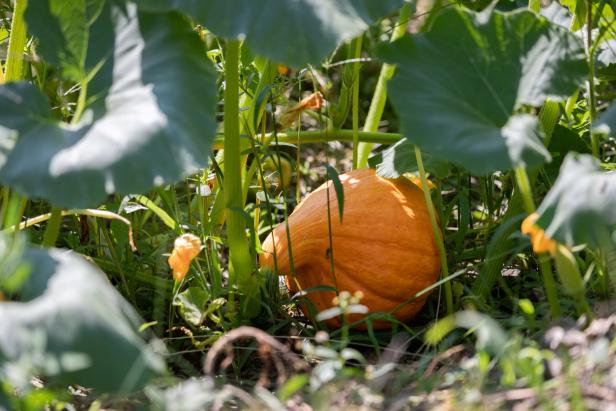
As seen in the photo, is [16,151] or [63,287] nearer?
[63,287]

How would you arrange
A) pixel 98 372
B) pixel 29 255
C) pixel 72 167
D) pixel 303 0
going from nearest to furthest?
pixel 98 372, pixel 29 255, pixel 72 167, pixel 303 0

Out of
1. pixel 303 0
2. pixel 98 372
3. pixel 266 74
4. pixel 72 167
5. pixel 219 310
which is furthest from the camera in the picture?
pixel 266 74

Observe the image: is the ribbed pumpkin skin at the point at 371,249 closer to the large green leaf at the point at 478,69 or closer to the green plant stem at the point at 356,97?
the green plant stem at the point at 356,97

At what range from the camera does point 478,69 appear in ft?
5.32

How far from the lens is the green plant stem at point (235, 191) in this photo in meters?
1.72

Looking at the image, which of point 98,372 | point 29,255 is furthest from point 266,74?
point 98,372

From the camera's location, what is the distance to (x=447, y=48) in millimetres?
1649

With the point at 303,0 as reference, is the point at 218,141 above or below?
below

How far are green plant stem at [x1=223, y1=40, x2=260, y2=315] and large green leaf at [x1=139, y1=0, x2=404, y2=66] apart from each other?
153mm

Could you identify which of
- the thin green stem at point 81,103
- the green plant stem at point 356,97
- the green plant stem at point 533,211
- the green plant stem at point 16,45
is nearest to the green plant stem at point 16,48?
the green plant stem at point 16,45

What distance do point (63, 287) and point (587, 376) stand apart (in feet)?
2.32

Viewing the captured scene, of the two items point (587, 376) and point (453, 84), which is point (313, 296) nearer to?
point (453, 84)

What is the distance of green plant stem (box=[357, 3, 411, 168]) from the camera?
194 centimetres

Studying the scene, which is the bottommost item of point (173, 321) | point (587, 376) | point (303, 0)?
point (173, 321)
